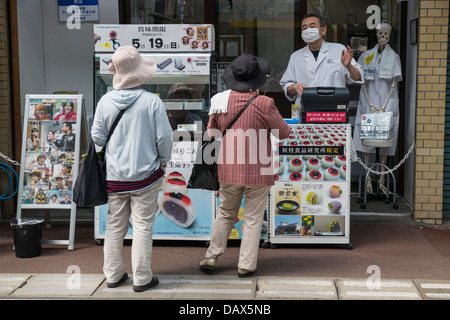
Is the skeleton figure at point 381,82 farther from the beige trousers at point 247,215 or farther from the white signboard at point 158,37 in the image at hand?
the beige trousers at point 247,215

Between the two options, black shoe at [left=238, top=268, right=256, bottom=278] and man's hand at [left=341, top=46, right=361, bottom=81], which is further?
man's hand at [left=341, top=46, right=361, bottom=81]

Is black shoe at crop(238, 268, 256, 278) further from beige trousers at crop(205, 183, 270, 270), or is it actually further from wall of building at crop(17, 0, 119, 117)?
wall of building at crop(17, 0, 119, 117)

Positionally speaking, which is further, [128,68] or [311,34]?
[311,34]

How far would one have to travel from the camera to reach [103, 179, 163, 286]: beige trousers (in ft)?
15.7

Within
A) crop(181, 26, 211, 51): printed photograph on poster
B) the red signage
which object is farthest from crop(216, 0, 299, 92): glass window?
the red signage

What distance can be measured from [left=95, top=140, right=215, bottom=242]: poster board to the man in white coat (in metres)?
1.56

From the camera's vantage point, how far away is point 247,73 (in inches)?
195

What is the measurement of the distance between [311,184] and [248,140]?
121 cm

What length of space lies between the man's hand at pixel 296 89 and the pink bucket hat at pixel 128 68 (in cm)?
221

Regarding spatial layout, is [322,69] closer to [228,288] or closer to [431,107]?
[431,107]

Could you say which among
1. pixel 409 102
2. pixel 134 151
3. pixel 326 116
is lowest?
pixel 134 151

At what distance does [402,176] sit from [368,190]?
52cm

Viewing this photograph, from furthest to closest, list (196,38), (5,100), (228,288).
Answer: (5,100) → (196,38) → (228,288)

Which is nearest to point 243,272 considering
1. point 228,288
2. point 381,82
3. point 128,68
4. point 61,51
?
point 228,288
